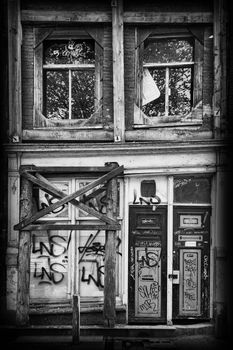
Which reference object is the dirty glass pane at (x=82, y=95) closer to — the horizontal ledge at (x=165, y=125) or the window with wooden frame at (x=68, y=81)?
the window with wooden frame at (x=68, y=81)

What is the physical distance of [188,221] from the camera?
25.6 feet

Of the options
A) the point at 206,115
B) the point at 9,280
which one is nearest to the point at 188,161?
the point at 206,115

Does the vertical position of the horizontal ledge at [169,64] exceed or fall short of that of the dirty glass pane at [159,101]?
it exceeds it

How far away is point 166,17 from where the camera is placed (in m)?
7.53

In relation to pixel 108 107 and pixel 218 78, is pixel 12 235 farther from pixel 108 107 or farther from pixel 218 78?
pixel 218 78

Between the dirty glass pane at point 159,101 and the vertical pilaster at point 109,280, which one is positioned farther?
the dirty glass pane at point 159,101

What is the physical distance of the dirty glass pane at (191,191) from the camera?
776 cm

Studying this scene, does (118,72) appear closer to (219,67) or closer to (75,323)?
(219,67)

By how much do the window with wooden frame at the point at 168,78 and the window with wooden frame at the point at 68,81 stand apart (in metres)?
0.77

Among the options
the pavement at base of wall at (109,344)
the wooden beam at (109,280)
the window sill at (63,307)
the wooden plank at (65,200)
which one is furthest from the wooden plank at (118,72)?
the pavement at base of wall at (109,344)

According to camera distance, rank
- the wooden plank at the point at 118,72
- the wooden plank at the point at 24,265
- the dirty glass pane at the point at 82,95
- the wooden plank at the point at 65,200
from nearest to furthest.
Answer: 1. the wooden plank at the point at 65,200
2. the wooden plank at the point at 24,265
3. the wooden plank at the point at 118,72
4. the dirty glass pane at the point at 82,95

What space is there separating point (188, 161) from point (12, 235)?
3497mm

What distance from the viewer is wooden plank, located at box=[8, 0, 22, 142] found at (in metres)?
7.48

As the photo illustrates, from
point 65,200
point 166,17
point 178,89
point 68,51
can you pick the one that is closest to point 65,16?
point 68,51
